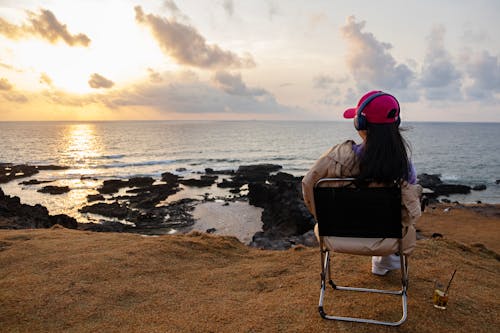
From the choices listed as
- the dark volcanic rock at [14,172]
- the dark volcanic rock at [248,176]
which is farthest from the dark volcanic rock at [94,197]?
the dark volcanic rock at [14,172]

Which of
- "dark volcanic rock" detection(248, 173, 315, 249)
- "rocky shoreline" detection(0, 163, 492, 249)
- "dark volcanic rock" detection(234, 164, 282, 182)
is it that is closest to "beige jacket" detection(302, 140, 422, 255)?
"rocky shoreline" detection(0, 163, 492, 249)

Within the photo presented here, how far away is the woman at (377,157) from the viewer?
9.42 feet

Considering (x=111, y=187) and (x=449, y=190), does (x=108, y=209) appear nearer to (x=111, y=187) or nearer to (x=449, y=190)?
(x=111, y=187)

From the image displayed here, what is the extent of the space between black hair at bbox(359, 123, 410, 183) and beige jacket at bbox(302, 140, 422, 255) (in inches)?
4.7

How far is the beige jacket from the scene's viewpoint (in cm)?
295

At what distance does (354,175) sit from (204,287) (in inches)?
99.9

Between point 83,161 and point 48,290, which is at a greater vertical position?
point 48,290

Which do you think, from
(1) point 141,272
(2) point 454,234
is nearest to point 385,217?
(1) point 141,272

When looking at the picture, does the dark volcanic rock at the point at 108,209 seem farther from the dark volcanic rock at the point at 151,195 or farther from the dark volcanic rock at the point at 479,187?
the dark volcanic rock at the point at 479,187

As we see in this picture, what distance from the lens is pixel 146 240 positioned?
6387 mm

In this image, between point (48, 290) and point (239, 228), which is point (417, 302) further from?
point (239, 228)

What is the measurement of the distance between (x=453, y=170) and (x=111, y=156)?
178ft

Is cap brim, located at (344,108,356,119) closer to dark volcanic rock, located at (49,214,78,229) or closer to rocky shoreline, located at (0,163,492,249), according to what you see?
rocky shoreline, located at (0,163,492,249)

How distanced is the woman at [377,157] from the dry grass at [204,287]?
1265mm
